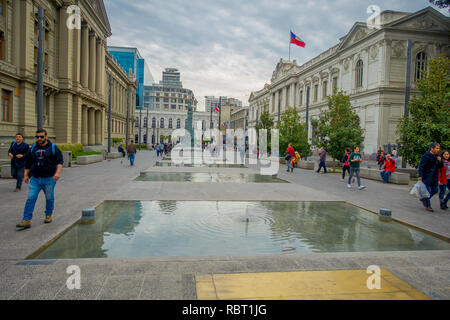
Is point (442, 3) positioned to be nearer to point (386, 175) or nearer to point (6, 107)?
point (386, 175)

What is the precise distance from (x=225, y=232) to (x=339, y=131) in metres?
16.6

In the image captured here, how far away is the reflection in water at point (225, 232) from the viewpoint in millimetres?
5324

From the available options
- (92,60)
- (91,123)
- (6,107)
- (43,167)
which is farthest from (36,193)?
(92,60)

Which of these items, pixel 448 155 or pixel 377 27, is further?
pixel 377 27

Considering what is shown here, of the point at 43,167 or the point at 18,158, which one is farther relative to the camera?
the point at 18,158

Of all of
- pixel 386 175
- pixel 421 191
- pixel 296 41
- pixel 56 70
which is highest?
pixel 296 41

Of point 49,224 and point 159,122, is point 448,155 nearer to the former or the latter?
point 49,224

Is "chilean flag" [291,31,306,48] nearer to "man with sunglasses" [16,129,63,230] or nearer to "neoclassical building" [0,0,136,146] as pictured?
"neoclassical building" [0,0,136,146]

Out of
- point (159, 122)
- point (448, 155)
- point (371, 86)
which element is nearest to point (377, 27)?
point (371, 86)

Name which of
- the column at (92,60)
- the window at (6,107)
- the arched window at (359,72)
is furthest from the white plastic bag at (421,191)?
the column at (92,60)

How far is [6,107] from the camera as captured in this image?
2647cm

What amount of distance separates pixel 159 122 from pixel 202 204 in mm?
118174

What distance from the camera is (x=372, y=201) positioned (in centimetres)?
1052

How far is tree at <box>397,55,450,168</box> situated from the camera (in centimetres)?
1561
